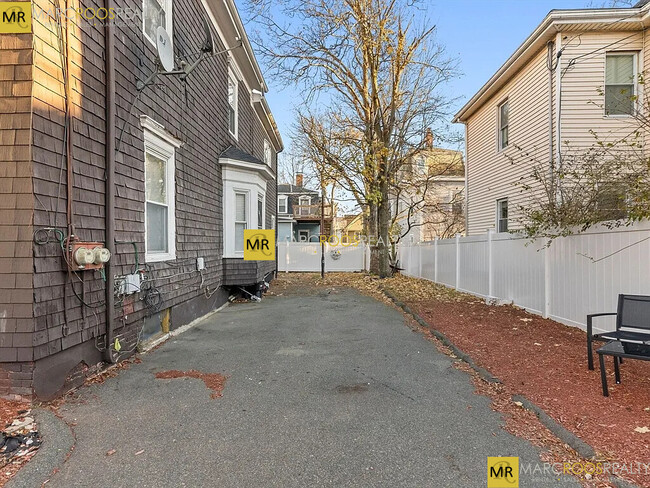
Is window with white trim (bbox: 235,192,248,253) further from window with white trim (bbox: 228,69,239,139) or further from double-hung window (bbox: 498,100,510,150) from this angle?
double-hung window (bbox: 498,100,510,150)

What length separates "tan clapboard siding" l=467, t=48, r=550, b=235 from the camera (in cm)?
1059

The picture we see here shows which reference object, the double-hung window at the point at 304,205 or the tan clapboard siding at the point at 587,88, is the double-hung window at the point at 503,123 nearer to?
the tan clapboard siding at the point at 587,88

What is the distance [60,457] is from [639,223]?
253 inches

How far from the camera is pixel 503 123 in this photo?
13180 millimetres

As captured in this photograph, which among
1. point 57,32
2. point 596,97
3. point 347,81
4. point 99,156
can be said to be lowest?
point 99,156

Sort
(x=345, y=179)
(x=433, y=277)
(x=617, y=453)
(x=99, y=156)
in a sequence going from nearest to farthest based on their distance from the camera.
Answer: (x=617, y=453), (x=99, y=156), (x=433, y=277), (x=345, y=179)

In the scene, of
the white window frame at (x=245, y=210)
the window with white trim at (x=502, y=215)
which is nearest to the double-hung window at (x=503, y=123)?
the window with white trim at (x=502, y=215)

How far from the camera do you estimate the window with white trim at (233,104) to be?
33.5 feet

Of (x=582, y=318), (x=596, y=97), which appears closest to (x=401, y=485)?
(x=582, y=318)

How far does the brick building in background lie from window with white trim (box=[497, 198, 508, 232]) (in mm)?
9649

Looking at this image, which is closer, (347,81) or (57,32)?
(57,32)

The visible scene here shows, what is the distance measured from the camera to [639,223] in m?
4.99

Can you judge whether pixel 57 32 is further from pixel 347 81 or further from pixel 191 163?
pixel 347 81

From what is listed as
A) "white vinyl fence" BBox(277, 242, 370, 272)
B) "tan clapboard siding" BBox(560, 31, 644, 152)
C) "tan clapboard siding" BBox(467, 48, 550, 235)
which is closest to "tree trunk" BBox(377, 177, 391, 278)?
"tan clapboard siding" BBox(467, 48, 550, 235)
